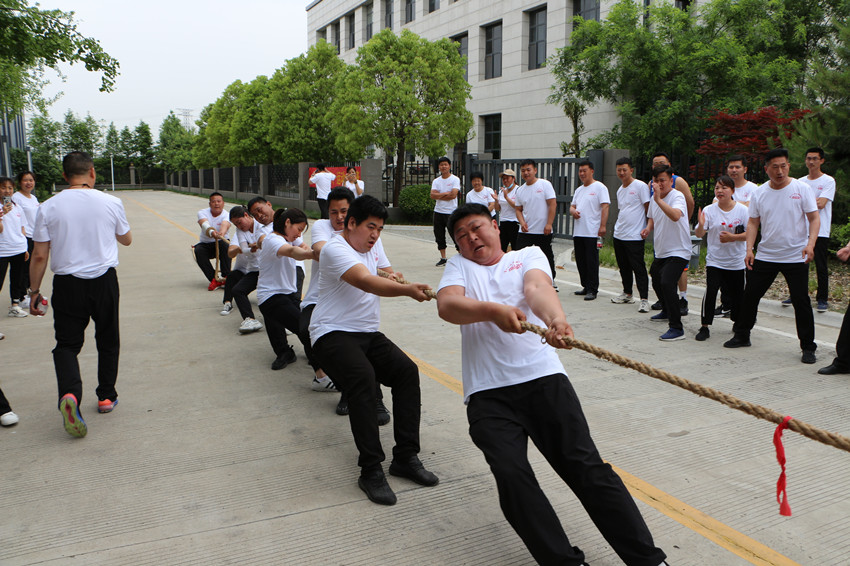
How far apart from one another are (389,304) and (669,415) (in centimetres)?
463

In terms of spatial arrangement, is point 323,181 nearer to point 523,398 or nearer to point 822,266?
point 822,266

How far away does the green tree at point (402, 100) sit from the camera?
21.7 m

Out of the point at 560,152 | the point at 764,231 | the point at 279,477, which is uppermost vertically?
the point at 560,152

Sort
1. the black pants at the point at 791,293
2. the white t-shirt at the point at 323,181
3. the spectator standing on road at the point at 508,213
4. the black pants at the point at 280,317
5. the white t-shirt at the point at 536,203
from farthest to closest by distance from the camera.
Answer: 1. the white t-shirt at the point at 323,181
2. the spectator standing on road at the point at 508,213
3. the white t-shirt at the point at 536,203
4. the black pants at the point at 791,293
5. the black pants at the point at 280,317

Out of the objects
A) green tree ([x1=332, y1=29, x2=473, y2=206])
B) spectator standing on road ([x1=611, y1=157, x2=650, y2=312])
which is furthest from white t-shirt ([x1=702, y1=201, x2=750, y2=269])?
green tree ([x1=332, y1=29, x2=473, y2=206])

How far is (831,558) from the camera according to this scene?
3.01 m

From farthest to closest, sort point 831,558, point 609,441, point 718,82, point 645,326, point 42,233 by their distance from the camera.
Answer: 1. point 718,82
2. point 645,326
3. point 42,233
4. point 609,441
5. point 831,558

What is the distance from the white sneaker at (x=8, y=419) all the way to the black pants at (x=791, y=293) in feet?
20.0

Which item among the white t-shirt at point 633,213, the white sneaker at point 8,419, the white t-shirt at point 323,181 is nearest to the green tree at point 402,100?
the white t-shirt at point 323,181

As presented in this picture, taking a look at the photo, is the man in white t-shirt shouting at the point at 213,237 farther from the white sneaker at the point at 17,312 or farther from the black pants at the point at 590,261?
the black pants at the point at 590,261

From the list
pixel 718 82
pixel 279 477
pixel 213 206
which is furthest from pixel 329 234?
pixel 718 82

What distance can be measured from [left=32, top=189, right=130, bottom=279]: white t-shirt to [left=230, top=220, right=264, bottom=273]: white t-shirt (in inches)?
113

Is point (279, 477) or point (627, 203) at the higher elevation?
point (627, 203)

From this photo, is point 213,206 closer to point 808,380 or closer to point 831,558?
point 808,380
